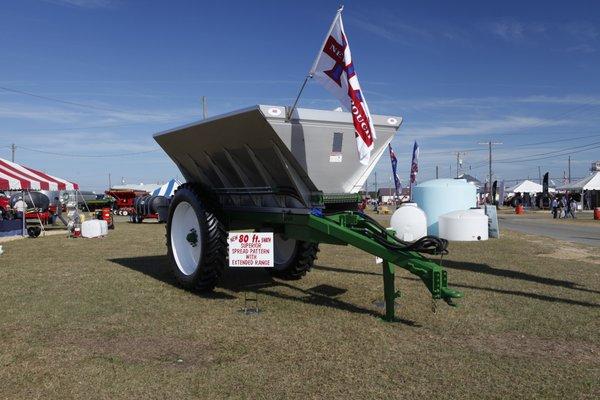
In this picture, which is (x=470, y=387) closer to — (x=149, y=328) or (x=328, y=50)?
(x=149, y=328)

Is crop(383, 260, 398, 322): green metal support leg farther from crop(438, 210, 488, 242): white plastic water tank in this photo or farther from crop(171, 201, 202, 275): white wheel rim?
crop(438, 210, 488, 242): white plastic water tank

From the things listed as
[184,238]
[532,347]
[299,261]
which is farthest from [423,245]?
[184,238]

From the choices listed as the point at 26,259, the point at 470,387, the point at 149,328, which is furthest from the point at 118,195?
the point at 470,387

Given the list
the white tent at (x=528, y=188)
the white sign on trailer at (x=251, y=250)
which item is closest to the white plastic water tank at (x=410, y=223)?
the white sign on trailer at (x=251, y=250)

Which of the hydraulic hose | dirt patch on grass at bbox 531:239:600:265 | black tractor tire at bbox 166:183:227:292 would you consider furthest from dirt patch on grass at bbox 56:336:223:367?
dirt patch on grass at bbox 531:239:600:265

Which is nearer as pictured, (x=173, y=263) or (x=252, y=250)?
(x=252, y=250)

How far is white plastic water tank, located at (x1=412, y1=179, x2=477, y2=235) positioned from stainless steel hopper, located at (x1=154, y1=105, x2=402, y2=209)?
37.0 feet

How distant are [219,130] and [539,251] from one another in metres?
9.66

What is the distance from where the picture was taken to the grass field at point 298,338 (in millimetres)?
4020

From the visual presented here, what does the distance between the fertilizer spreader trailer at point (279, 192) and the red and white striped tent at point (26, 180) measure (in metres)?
10.2

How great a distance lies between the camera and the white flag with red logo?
19.0ft

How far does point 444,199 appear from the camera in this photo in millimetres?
17625

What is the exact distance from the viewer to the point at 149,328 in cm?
568

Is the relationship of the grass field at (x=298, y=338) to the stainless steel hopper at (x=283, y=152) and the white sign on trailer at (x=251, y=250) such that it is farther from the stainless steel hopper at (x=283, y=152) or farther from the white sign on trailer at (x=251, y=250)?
the stainless steel hopper at (x=283, y=152)
